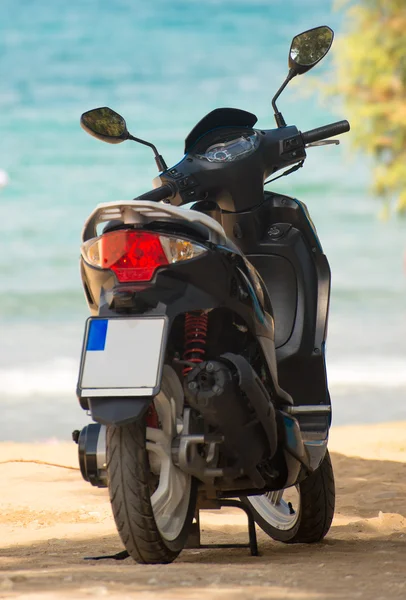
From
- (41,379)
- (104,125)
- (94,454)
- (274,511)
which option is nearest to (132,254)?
(94,454)

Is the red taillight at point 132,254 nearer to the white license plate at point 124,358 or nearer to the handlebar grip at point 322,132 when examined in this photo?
the white license plate at point 124,358

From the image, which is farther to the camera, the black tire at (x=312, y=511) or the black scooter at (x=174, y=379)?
the black tire at (x=312, y=511)

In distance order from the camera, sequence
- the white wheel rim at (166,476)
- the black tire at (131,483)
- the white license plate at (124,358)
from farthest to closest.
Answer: the white wheel rim at (166,476)
the black tire at (131,483)
the white license plate at (124,358)

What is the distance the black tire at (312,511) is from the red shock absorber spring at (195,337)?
3.21 ft

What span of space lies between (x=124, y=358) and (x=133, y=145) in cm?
2465

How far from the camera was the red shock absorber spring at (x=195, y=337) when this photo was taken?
142 inches

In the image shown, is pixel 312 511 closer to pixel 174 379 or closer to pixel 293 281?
pixel 293 281

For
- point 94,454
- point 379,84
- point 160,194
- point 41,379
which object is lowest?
point 94,454

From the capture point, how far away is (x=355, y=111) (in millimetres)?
18609

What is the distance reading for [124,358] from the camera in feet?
11.0

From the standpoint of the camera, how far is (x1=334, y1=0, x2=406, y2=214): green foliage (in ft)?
59.6

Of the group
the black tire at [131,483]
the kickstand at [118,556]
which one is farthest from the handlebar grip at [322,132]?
the kickstand at [118,556]

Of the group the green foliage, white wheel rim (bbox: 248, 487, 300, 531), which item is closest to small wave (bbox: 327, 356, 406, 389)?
the green foliage

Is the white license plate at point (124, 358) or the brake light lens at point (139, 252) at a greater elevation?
the brake light lens at point (139, 252)
